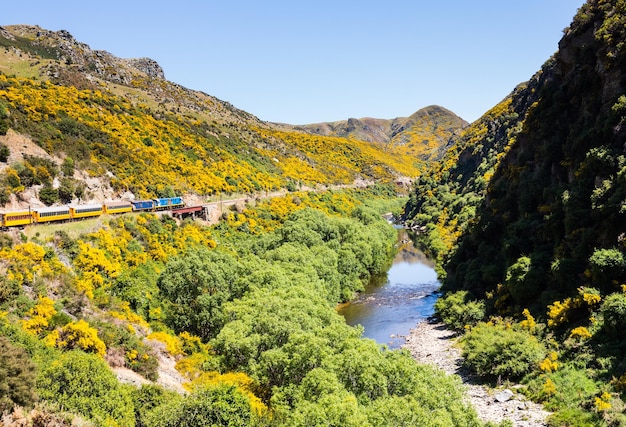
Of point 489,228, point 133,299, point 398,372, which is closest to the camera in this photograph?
point 398,372

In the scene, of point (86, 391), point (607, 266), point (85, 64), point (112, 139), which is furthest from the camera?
point (85, 64)

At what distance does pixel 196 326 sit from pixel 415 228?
336 feet

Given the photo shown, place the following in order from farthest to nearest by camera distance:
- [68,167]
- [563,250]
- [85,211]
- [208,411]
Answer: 1. [68,167]
2. [85,211]
3. [563,250]
4. [208,411]

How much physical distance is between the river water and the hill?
3277 cm

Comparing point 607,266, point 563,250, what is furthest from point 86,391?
point 563,250

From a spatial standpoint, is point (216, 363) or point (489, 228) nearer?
point (216, 363)

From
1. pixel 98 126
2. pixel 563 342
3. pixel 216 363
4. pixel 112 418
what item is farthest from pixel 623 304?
pixel 98 126

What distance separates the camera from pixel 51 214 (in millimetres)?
41844

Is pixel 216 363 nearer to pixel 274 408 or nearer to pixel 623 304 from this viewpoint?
pixel 274 408

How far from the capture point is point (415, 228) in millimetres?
134250

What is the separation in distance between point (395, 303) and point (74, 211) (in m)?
43.2

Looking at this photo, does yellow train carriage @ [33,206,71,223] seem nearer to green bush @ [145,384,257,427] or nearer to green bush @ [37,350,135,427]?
green bush @ [37,350,135,427]

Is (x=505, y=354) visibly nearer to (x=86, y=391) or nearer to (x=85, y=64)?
(x=86, y=391)

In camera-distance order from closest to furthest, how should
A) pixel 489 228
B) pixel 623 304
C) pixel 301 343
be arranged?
pixel 301 343
pixel 623 304
pixel 489 228
